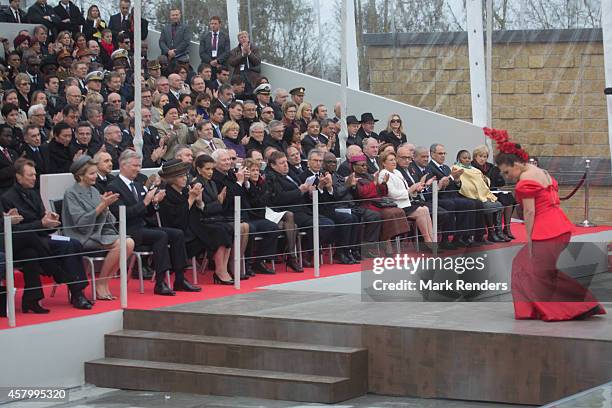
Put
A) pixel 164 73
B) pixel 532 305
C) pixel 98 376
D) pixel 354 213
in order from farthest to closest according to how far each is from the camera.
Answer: pixel 164 73, pixel 354 213, pixel 98 376, pixel 532 305

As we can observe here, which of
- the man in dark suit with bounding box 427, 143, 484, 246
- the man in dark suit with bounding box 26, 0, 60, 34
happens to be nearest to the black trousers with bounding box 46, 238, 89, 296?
the man in dark suit with bounding box 427, 143, 484, 246

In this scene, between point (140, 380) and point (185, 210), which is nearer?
point (140, 380)

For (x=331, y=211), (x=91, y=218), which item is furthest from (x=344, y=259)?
(x=91, y=218)

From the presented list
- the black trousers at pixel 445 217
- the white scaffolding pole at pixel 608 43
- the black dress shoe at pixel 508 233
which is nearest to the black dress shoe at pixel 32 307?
the black trousers at pixel 445 217

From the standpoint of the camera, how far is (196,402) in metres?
9.77

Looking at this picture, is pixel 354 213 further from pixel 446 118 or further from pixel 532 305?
pixel 446 118

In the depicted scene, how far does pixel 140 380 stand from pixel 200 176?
9.41ft

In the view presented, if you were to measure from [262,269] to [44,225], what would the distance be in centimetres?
322

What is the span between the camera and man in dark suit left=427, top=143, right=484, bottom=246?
14891 mm

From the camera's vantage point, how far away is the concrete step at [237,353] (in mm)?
9734

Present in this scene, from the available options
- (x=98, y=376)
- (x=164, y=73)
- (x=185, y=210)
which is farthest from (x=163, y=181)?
(x=164, y=73)

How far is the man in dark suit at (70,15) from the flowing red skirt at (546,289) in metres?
10.6

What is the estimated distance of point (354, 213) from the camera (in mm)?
14109

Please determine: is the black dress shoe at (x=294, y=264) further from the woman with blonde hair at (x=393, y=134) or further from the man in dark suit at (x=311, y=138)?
the woman with blonde hair at (x=393, y=134)
